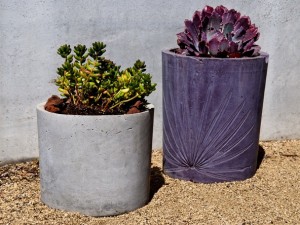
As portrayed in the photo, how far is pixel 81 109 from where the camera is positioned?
9.87 ft

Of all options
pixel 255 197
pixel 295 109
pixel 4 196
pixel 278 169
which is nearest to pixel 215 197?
pixel 255 197

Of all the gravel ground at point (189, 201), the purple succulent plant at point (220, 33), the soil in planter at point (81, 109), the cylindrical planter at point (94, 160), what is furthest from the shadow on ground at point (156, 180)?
the purple succulent plant at point (220, 33)

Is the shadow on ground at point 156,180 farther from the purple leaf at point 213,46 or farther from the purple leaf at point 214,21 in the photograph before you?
the purple leaf at point 214,21

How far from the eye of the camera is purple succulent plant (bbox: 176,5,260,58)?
341cm

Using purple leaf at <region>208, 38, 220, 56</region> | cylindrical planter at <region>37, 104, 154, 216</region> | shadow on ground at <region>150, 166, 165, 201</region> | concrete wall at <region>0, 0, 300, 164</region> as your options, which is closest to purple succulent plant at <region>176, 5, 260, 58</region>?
purple leaf at <region>208, 38, 220, 56</region>

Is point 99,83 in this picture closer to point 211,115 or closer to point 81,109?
point 81,109

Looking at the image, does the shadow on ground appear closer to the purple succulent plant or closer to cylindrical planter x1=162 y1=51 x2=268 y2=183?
cylindrical planter x1=162 y1=51 x2=268 y2=183

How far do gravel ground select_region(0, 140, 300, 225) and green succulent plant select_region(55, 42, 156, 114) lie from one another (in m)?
0.56

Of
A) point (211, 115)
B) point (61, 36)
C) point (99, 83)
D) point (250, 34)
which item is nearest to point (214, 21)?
point (250, 34)

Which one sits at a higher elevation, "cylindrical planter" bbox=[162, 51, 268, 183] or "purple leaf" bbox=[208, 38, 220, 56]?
"purple leaf" bbox=[208, 38, 220, 56]

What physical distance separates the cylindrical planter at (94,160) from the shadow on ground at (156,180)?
348mm

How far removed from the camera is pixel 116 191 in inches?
117

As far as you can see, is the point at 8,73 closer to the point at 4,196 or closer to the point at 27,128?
the point at 27,128

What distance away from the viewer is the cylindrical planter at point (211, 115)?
3371 millimetres
